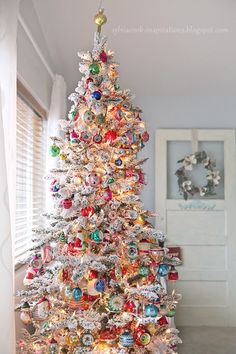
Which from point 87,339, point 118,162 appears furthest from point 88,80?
point 87,339

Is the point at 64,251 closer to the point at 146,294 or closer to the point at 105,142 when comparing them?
the point at 146,294

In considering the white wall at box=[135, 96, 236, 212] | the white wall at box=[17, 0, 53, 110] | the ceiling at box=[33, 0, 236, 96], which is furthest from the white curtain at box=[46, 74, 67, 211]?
the white wall at box=[135, 96, 236, 212]

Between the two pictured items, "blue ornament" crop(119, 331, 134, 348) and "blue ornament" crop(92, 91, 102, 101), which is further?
"blue ornament" crop(92, 91, 102, 101)

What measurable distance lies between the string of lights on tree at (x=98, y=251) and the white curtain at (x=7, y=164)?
0.63 ft

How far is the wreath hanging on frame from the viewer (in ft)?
13.7

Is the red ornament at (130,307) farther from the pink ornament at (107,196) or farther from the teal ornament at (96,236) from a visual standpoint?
the pink ornament at (107,196)

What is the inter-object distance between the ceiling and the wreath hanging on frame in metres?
0.67

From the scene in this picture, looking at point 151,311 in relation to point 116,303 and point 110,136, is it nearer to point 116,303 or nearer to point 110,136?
point 116,303

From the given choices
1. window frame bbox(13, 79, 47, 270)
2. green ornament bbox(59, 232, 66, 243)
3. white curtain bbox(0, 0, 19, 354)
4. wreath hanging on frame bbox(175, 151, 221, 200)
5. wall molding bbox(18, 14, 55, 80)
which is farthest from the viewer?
wreath hanging on frame bbox(175, 151, 221, 200)

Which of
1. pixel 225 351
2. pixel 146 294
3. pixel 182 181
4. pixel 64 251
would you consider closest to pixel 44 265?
pixel 64 251

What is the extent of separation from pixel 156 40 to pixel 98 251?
1840 mm

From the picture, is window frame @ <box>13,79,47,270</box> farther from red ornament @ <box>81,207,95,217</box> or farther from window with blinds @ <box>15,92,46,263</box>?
red ornament @ <box>81,207,95,217</box>

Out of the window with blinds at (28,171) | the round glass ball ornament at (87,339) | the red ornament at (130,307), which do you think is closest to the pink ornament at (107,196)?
the red ornament at (130,307)

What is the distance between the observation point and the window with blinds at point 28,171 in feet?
9.32
